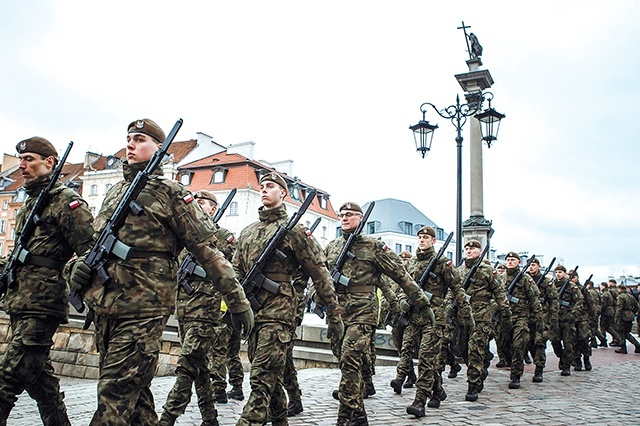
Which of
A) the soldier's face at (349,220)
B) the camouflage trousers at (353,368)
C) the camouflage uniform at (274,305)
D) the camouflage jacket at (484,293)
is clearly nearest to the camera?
the camouflage uniform at (274,305)

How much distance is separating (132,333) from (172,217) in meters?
0.82

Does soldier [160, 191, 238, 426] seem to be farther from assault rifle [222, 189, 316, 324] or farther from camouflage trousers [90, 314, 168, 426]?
camouflage trousers [90, 314, 168, 426]

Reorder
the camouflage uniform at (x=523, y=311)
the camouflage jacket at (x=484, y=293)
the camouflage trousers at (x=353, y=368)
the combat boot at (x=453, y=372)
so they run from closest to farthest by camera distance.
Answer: the camouflage trousers at (x=353, y=368)
the camouflage jacket at (x=484, y=293)
the camouflage uniform at (x=523, y=311)
the combat boot at (x=453, y=372)

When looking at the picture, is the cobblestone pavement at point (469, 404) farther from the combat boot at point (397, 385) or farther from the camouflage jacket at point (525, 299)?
the camouflage jacket at point (525, 299)

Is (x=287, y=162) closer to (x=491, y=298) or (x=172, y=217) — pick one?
(x=491, y=298)

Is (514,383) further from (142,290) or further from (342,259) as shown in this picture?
(142,290)

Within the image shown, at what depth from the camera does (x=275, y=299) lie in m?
5.25

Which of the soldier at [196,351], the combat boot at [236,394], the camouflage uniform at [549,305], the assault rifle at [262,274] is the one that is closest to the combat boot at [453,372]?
the camouflage uniform at [549,305]

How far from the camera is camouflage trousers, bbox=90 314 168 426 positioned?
359 cm

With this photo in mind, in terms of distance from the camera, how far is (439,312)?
8469 mm

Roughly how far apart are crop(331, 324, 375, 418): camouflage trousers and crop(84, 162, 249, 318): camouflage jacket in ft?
8.14

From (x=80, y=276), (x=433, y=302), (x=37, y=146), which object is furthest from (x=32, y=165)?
(x=433, y=302)

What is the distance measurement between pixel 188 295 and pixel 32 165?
2.11 m

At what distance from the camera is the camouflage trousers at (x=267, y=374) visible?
4668 mm
